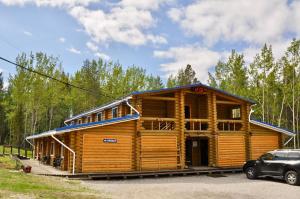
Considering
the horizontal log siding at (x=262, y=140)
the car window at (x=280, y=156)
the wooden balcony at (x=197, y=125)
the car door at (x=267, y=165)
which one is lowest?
the car door at (x=267, y=165)

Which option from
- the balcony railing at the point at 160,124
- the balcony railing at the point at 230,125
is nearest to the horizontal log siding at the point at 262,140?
the balcony railing at the point at 230,125

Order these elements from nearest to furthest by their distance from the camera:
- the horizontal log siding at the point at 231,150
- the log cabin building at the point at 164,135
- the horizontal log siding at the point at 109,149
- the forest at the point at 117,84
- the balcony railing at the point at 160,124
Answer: the horizontal log siding at the point at 109,149, the log cabin building at the point at 164,135, the balcony railing at the point at 160,124, the horizontal log siding at the point at 231,150, the forest at the point at 117,84

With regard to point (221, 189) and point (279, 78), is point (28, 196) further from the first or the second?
point (279, 78)

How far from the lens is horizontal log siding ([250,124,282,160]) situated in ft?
82.3

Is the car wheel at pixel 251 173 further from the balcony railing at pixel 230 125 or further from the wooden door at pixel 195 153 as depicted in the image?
the wooden door at pixel 195 153

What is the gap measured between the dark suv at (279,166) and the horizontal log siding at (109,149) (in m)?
7.77

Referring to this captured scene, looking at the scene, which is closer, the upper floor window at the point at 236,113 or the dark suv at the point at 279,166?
the dark suv at the point at 279,166

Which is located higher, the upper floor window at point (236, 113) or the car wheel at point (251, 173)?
the upper floor window at point (236, 113)

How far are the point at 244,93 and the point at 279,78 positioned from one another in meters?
5.00

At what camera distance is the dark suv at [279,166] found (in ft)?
55.0

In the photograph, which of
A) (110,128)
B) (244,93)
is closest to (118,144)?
(110,128)

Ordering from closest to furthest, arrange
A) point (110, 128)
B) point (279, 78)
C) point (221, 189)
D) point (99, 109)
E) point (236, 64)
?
point (221, 189), point (110, 128), point (99, 109), point (279, 78), point (236, 64)

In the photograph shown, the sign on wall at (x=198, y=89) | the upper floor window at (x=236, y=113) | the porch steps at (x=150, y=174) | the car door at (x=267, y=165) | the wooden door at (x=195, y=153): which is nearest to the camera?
the car door at (x=267, y=165)

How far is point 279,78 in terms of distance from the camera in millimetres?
42406
